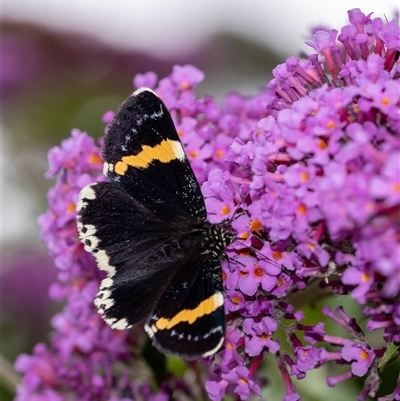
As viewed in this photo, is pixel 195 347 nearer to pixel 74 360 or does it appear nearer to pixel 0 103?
pixel 74 360

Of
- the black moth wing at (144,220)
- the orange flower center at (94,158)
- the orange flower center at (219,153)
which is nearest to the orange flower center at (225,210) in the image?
the black moth wing at (144,220)

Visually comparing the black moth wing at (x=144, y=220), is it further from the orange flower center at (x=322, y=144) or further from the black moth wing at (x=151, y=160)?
the orange flower center at (x=322, y=144)

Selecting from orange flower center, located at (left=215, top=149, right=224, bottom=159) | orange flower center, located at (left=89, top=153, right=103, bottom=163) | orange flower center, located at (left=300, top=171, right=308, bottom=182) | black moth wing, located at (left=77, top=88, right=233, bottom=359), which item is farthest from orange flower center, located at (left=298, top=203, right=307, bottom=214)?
orange flower center, located at (left=89, top=153, right=103, bottom=163)

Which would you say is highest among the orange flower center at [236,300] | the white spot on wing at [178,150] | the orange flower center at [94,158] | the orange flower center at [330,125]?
the orange flower center at [94,158]

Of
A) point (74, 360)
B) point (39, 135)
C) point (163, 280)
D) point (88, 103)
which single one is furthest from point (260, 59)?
point (163, 280)

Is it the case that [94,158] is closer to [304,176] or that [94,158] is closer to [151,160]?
[151,160]

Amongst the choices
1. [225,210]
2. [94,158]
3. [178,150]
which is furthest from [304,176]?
[94,158]

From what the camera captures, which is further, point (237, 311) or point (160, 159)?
point (160, 159)
